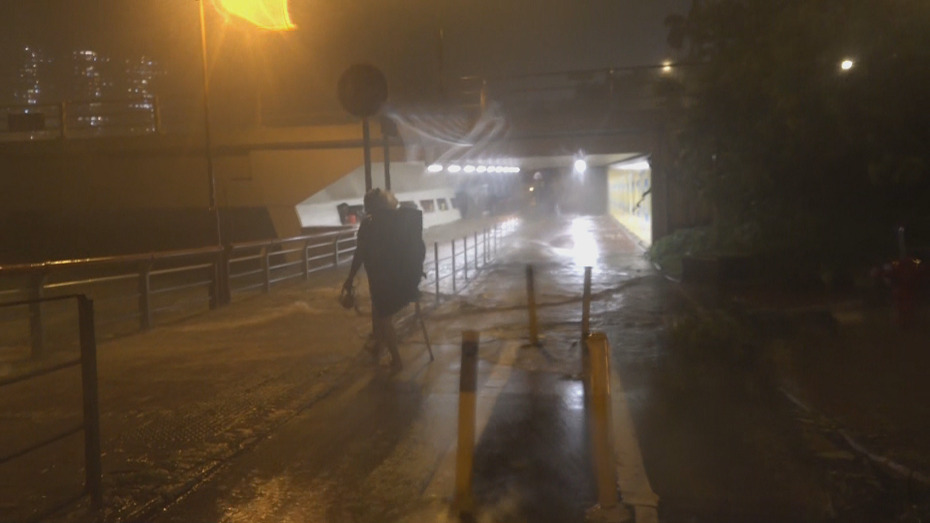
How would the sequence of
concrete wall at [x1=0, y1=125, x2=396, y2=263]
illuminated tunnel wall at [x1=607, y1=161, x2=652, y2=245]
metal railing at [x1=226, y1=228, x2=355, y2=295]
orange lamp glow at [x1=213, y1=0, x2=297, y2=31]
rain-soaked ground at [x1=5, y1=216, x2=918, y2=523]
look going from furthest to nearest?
illuminated tunnel wall at [x1=607, y1=161, x2=652, y2=245], concrete wall at [x1=0, y1=125, x2=396, y2=263], metal railing at [x1=226, y1=228, x2=355, y2=295], orange lamp glow at [x1=213, y1=0, x2=297, y2=31], rain-soaked ground at [x1=5, y1=216, x2=918, y2=523]

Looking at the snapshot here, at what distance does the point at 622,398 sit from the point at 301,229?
16.5 metres

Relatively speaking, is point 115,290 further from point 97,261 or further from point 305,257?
point 97,261

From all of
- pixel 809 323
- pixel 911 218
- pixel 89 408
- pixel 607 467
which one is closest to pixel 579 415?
pixel 607 467

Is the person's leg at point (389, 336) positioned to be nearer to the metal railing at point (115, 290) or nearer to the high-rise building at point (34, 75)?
the metal railing at point (115, 290)

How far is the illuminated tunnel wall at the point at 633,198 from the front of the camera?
26.5 m

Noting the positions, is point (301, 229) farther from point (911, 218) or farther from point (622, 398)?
point (622, 398)

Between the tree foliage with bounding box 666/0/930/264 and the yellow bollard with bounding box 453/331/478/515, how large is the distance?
9.36 metres

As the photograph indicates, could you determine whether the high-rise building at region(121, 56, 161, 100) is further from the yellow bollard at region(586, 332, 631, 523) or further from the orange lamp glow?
the yellow bollard at region(586, 332, 631, 523)

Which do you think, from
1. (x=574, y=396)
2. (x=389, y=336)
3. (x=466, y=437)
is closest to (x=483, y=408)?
(x=574, y=396)

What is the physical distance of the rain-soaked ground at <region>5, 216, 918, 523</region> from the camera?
18.9ft

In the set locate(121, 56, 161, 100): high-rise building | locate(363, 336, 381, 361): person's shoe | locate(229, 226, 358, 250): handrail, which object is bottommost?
locate(363, 336, 381, 361): person's shoe

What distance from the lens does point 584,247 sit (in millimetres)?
28062

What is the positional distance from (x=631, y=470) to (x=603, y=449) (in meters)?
0.91

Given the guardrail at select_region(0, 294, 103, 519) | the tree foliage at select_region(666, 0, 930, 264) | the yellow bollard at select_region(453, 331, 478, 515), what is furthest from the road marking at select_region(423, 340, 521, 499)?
the tree foliage at select_region(666, 0, 930, 264)
